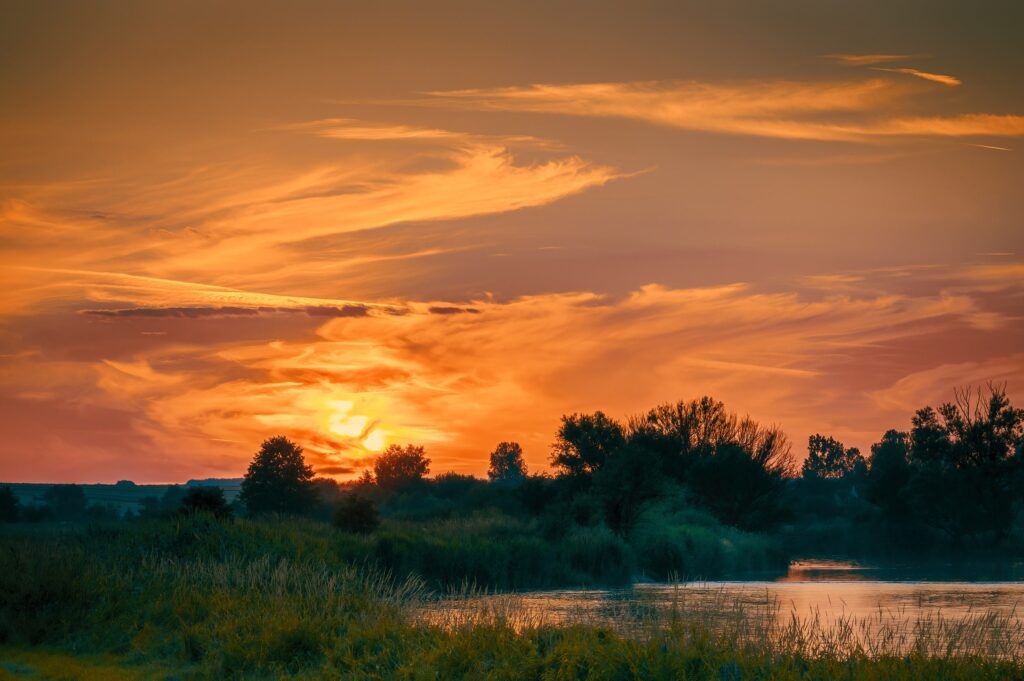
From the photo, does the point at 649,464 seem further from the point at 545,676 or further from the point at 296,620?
the point at 545,676

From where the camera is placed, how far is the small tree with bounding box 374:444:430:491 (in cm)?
13662

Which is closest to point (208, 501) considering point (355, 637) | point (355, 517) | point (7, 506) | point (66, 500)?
point (355, 517)

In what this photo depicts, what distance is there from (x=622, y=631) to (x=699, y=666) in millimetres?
4187

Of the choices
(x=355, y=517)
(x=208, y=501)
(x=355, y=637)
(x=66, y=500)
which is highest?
(x=66, y=500)

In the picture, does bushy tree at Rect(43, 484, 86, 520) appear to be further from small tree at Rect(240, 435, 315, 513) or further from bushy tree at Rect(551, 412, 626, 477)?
bushy tree at Rect(551, 412, 626, 477)

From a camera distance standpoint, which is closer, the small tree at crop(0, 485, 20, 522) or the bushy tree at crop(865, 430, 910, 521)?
the small tree at crop(0, 485, 20, 522)

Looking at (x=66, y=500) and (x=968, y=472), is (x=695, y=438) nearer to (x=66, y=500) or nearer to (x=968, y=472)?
(x=968, y=472)

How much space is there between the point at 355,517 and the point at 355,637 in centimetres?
3609

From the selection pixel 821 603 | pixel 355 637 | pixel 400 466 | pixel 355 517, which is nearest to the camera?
pixel 355 637

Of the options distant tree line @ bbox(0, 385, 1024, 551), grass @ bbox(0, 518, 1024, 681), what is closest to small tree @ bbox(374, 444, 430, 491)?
distant tree line @ bbox(0, 385, 1024, 551)

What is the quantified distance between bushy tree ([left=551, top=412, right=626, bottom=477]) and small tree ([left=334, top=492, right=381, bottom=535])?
29003 millimetres

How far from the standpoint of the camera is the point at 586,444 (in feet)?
280

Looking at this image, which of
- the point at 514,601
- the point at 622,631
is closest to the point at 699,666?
the point at 622,631

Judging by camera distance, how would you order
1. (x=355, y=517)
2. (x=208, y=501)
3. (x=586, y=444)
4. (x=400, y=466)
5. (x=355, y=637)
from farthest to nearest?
(x=400, y=466)
(x=586, y=444)
(x=355, y=517)
(x=208, y=501)
(x=355, y=637)
